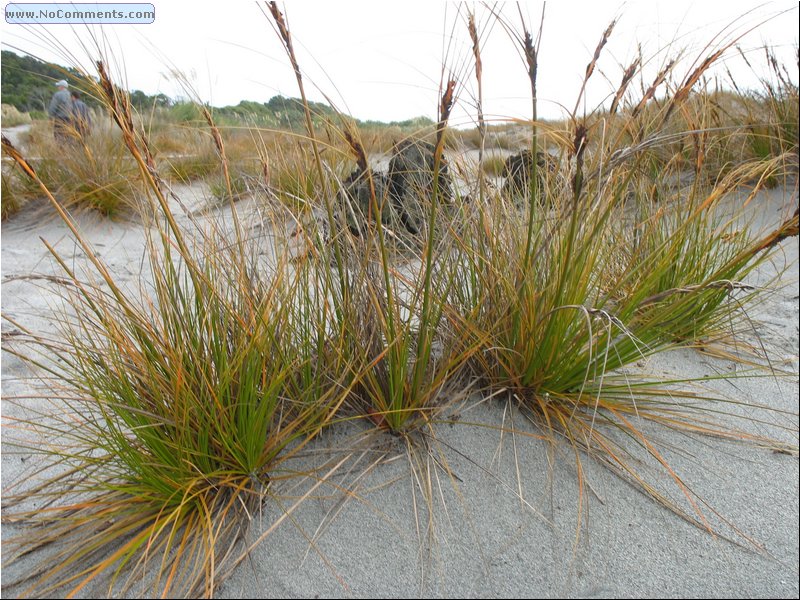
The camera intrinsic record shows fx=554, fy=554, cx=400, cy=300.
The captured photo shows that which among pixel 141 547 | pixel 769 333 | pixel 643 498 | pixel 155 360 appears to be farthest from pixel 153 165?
pixel 769 333

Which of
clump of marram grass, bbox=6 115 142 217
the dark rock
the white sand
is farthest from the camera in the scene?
clump of marram grass, bbox=6 115 142 217

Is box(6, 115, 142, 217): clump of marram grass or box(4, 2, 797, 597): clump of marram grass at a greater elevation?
box(4, 2, 797, 597): clump of marram grass

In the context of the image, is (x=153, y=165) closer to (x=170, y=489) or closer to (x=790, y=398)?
(x=170, y=489)

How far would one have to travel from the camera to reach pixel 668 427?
1823 millimetres

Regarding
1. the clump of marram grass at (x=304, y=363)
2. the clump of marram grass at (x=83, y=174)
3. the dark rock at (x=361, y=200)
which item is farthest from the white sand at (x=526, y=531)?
the clump of marram grass at (x=83, y=174)

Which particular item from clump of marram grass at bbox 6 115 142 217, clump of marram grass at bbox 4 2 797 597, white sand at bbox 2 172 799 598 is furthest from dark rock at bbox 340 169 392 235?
clump of marram grass at bbox 6 115 142 217

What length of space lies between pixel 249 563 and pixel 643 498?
1.07 meters

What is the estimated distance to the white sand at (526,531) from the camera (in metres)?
1.31

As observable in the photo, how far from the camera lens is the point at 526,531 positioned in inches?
57.1

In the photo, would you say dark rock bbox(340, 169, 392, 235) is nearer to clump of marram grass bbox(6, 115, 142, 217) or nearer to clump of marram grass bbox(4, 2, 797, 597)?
clump of marram grass bbox(4, 2, 797, 597)

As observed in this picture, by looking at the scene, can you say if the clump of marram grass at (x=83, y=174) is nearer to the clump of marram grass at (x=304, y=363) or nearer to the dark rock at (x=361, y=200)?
the dark rock at (x=361, y=200)

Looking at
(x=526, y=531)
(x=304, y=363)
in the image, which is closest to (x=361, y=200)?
(x=304, y=363)

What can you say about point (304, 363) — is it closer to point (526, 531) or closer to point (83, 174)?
point (526, 531)

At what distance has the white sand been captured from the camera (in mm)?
1314
